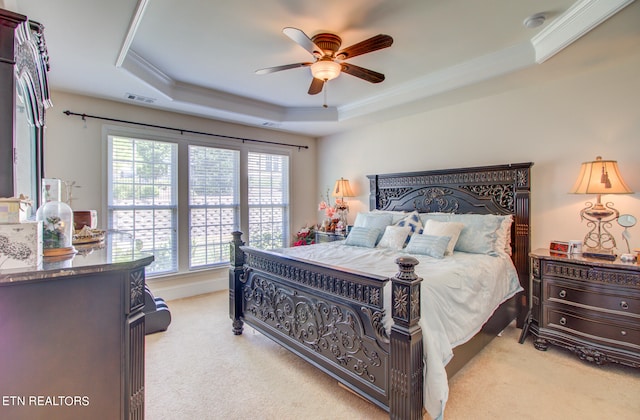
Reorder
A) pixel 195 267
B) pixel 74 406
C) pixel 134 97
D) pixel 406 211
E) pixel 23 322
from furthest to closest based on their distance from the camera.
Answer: pixel 195 267 < pixel 406 211 < pixel 134 97 < pixel 74 406 < pixel 23 322

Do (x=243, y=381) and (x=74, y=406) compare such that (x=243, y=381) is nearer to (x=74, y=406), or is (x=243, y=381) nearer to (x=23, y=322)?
(x=74, y=406)

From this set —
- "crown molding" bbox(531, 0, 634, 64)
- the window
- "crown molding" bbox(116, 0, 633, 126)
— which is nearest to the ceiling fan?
"crown molding" bbox(116, 0, 633, 126)

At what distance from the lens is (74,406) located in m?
1.22

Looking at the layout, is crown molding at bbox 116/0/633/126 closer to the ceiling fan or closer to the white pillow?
the ceiling fan

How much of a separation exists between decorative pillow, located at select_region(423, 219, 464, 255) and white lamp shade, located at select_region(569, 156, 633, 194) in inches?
40.9

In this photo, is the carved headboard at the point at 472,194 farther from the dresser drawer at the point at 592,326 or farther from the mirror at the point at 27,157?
the mirror at the point at 27,157

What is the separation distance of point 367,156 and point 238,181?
2107 mm

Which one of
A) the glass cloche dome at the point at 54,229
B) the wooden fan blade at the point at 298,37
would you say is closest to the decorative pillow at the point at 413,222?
the wooden fan blade at the point at 298,37

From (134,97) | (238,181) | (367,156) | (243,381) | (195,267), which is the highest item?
(134,97)

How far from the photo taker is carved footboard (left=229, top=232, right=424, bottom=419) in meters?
1.65

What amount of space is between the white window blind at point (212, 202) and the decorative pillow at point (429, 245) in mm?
2869

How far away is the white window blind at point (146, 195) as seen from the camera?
12.5 feet

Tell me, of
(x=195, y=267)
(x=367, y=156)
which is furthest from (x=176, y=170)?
(x=367, y=156)

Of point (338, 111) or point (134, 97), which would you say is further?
point (338, 111)
